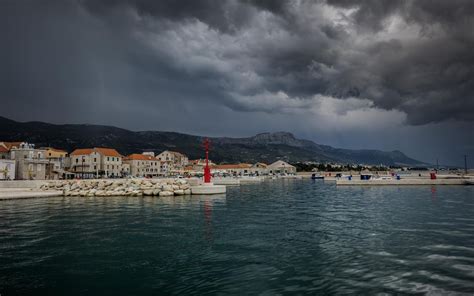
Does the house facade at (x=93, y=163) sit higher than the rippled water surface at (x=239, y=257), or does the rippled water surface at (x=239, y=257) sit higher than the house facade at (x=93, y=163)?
the house facade at (x=93, y=163)

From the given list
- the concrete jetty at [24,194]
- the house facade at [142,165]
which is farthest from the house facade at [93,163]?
the concrete jetty at [24,194]

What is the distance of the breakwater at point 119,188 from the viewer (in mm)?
49656

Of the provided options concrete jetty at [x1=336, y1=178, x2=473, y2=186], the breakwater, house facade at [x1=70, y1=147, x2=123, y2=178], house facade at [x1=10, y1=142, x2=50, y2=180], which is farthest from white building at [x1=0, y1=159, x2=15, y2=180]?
concrete jetty at [x1=336, y1=178, x2=473, y2=186]

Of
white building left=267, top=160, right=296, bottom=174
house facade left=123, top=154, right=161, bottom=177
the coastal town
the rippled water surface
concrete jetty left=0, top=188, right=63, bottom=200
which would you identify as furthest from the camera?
white building left=267, top=160, right=296, bottom=174

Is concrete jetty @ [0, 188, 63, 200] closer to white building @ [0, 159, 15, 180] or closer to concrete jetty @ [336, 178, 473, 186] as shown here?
white building @ [0, 159, 15, 180]

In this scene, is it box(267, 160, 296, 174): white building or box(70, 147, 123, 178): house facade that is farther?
box(267, 160, 296, 174): white building

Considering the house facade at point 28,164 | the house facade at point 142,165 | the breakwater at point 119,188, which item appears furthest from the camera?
the house facade at point 142,165

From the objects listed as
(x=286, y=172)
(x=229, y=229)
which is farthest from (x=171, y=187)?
(x=286, y=172)

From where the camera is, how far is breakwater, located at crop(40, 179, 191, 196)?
49656 millimetres

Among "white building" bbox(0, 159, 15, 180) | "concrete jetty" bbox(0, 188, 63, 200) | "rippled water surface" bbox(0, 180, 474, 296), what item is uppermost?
"white building" bbox(0, 159, 15, 180)

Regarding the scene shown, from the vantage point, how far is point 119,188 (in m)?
52.1

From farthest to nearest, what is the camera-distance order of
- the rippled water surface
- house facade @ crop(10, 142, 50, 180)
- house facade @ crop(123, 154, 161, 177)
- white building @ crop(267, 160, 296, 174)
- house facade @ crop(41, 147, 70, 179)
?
white building @ crop(267, 160, 296, 174)
house facade @ crop(123, 154, 161, 177)
house facade @ crop(41, 147, 70, 179)
house facade @ crop(10, 142, 50, 180)
the rippled water surface

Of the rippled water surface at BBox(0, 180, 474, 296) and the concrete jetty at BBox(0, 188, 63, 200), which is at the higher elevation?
the concrete jetty at BBox(0, 188, 63, 200)

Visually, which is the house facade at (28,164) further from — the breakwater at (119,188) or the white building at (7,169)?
the breakwater at (119,188)
